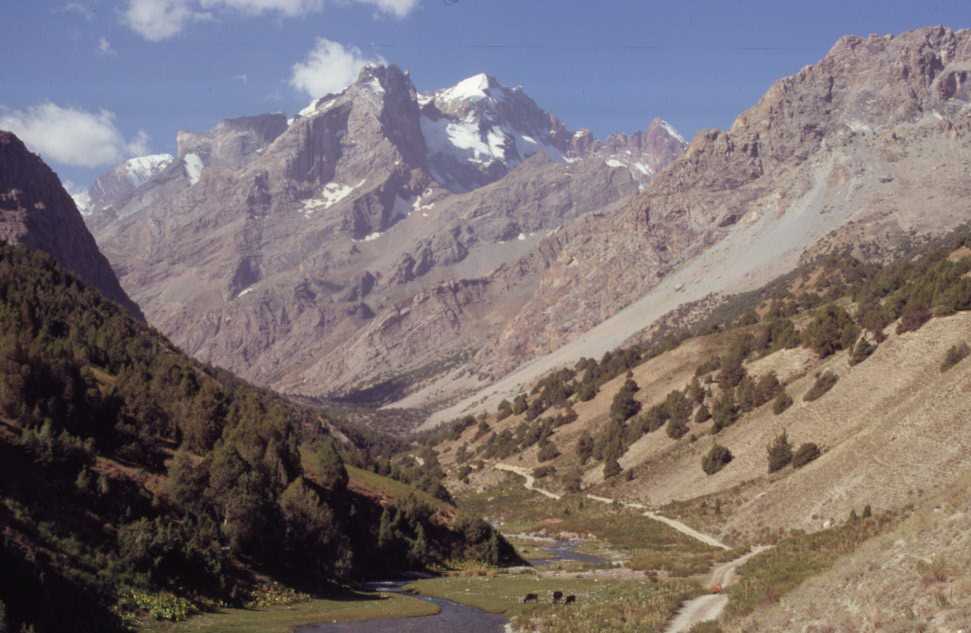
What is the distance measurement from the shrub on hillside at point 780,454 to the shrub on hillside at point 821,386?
6608mm

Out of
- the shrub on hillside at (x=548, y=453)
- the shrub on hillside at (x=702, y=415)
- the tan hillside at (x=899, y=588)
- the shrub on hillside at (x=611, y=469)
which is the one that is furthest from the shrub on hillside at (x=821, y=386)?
the tan hillside at (x=899, y=588)

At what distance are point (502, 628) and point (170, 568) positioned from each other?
13.0 meters

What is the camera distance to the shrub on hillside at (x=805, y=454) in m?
62.1

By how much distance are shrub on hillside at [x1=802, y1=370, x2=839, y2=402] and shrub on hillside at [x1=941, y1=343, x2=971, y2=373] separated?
41.1 feet

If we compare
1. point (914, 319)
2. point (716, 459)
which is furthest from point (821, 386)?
point (716, 459)

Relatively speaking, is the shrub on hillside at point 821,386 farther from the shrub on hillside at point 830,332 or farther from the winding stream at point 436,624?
the winding stream at point 436,624

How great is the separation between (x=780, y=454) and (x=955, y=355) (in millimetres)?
14008

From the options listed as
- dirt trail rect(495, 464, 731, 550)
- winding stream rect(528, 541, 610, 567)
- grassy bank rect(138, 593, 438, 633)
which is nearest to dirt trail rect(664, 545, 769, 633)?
grassy bank rect(138, 593, 438, 633)

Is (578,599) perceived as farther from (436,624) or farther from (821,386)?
(821,386)

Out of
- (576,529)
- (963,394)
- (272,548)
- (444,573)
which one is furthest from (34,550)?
(576,529)

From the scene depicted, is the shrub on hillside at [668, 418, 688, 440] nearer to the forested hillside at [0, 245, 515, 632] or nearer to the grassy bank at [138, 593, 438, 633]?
the forested hillside at [0, 245, 515, 632]

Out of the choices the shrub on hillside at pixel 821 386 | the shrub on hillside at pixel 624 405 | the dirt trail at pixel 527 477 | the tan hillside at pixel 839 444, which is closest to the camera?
the tan hillside at pixel 839 444

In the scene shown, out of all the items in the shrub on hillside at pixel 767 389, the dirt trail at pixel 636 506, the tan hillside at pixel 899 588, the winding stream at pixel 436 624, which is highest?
the shrub on hillside at pixel 767 389

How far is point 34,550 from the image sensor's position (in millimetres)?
27453
